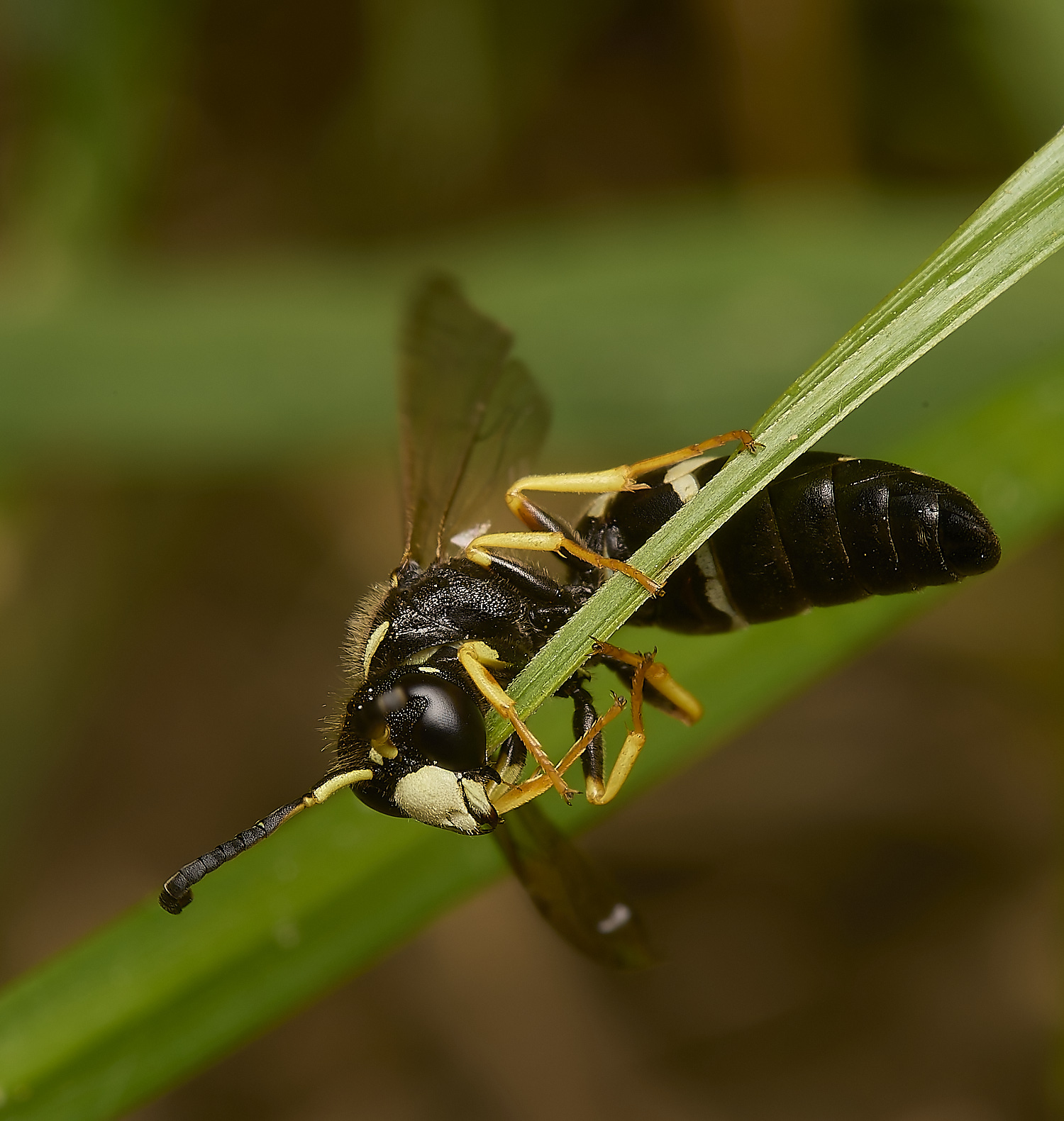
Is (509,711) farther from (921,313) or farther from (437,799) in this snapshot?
(921,313)

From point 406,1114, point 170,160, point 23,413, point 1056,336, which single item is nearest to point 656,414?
point 1056,336

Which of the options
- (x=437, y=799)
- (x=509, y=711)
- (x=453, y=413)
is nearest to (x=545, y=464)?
(x=453, y=413)

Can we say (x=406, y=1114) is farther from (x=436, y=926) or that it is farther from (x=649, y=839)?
(x=649, y=839)

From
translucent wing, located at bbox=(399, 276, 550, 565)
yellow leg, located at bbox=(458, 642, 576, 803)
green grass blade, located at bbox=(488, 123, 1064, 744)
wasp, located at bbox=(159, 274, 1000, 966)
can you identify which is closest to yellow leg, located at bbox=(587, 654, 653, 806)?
wasp, located at bbox=(159, 274, 1000, 966)

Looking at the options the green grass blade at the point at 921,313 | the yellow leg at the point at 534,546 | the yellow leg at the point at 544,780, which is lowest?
the yellow leg at the point at 544,780

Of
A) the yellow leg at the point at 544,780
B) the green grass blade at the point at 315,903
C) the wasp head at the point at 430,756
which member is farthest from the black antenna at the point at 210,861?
the yellow leg at the point at 544,780

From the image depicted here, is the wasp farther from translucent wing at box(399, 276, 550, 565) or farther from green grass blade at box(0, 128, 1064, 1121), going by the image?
green grass blade at box(0, 128, 1064, 1121)

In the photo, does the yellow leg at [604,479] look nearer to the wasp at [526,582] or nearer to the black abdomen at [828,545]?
the wasp at [526,582]
